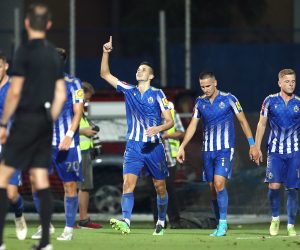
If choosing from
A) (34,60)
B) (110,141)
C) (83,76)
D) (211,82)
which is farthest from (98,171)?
(34,60)

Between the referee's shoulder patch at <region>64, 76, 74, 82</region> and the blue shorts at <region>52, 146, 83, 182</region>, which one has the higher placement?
the referee's shoulder patch at <region>64, 76, 74, 82</region>

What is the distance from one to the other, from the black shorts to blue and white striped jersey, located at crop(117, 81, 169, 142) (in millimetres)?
4540

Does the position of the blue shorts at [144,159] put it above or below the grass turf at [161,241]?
above

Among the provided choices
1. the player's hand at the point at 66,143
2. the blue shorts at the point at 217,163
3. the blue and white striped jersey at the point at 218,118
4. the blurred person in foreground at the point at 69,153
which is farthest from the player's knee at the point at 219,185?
the player's hand at the point at 66,143

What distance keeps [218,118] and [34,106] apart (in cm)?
527

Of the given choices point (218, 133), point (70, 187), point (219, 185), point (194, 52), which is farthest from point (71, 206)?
point (194, 52)

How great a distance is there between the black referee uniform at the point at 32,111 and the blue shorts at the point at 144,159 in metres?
4.49

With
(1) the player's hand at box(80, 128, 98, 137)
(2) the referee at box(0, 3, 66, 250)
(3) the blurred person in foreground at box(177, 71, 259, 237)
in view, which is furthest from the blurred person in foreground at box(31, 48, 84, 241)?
(1) the player's hand at box(80, 128, 98, 137)

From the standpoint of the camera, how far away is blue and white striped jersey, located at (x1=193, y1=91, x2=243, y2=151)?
731 inches

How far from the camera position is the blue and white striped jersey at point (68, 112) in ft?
55.0

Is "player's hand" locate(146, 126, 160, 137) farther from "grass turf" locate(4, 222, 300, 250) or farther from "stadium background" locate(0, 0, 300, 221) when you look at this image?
"stadium background" locate(0, 0, 300, 221)

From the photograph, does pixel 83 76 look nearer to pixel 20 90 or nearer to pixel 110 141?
pixel 110 141

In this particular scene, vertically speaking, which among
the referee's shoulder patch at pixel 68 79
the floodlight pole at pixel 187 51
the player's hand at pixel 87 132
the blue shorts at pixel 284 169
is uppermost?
the floodlight pole at pixel 187 51

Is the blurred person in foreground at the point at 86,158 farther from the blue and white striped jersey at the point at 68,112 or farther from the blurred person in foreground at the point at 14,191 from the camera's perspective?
the blurred person in foreground at the point at 14,191
